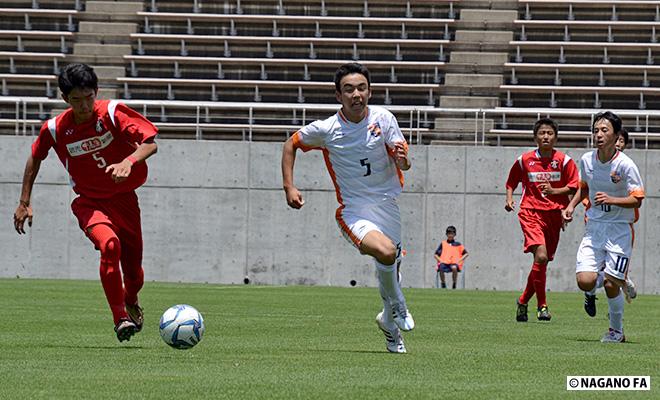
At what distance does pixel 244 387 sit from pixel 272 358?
6.57 ft

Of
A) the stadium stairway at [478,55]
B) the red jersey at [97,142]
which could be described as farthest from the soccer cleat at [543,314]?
the stadium stairway at [478,55]

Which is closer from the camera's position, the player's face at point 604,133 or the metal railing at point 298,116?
the player's face at point 604,133

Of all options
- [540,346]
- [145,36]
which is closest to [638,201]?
[540,346]

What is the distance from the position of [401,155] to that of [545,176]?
7.02m

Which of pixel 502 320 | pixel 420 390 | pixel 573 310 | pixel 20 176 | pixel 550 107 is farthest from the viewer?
pixel 550 107

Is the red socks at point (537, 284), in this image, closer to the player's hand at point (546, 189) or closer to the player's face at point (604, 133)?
the player's hand at point (546, 189)

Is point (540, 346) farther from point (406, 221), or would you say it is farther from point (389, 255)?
point (406, 221)

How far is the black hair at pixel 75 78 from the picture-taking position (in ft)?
31.6

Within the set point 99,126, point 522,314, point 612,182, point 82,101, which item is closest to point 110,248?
point 99,126

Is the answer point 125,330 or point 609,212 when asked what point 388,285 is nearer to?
point 125,330

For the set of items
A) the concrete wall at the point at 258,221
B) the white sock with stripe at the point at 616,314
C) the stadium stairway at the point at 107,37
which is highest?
the stadium stairway at the point at 107,37

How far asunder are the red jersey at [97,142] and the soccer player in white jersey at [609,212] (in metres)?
4.07

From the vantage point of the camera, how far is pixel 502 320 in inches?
597

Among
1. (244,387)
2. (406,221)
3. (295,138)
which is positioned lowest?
(406,221)
